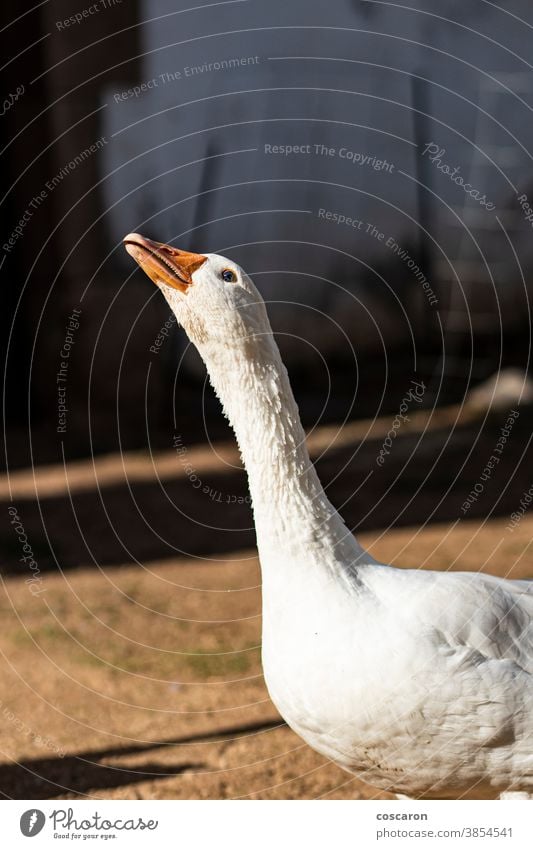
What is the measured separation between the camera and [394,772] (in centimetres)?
250

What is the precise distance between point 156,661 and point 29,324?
4.91 metres

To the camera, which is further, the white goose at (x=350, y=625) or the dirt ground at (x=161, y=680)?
the dirt ground at (x=161, y=680)

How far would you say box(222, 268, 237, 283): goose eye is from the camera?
7.90 ft

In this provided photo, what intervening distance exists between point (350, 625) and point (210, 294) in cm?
89

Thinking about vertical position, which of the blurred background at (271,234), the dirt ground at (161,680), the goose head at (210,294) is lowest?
the dirt ground at (161,680)

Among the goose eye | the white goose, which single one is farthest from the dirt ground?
the goose eye

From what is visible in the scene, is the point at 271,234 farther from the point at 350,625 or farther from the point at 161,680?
the point at 350,625

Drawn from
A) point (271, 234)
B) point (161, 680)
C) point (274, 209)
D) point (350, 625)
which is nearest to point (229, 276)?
point (350, 625)

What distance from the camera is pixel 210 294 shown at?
2400mm

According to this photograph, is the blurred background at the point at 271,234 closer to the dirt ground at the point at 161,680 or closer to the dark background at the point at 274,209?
the dark background at the point at 274,209

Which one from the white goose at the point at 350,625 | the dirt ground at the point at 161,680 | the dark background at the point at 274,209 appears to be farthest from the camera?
the dark background at the point at 274,209

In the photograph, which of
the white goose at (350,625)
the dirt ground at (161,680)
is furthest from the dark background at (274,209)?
the white goose at (350,625)

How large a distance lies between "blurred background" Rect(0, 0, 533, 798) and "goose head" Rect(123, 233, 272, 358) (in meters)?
4.13

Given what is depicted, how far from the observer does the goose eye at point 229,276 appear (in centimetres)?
241
